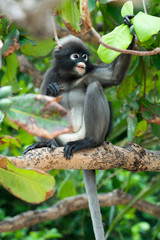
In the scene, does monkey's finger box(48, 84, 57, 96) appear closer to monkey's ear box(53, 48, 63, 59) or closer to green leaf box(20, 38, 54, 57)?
green leaf box(20, 38, 54, 57)

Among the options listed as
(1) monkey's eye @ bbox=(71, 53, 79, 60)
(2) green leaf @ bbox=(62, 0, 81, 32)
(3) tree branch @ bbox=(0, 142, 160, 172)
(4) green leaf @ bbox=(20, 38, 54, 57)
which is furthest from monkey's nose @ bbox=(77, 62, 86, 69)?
(2) green leaf @ bbox=(62, 0, 81, 32)

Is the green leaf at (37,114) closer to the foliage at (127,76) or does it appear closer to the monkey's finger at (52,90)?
the foliage at (127,76)

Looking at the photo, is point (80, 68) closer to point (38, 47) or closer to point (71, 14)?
point (38, 47)

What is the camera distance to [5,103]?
2.90 feet

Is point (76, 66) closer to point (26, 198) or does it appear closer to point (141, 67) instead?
point (141, 67)

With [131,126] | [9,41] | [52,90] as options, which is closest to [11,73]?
[52,90]

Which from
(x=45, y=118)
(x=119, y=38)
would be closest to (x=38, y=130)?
(x=45, y=118)

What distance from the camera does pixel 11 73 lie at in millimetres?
2727

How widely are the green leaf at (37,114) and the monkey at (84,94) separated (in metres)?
1.48

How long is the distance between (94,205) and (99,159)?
0.53 metres

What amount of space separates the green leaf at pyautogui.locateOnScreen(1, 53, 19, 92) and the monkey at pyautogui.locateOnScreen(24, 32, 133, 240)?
1.22ft

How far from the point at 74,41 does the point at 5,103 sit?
8.71 feet

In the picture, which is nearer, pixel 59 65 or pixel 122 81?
pixel 122 81

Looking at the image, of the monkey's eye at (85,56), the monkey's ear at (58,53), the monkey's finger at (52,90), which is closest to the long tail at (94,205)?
the monkey's finger at (52,90)
